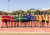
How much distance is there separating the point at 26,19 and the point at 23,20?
0.37 meters

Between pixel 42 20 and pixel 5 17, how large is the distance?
4.08m

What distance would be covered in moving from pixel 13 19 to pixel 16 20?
0.35 meters

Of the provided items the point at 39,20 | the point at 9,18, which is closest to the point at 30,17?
the point at 39,20

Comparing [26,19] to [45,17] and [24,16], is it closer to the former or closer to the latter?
[24,16]

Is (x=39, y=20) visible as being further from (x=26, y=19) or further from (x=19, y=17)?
(x=19, y=17)

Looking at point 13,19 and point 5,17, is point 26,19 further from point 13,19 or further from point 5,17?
point 5,17

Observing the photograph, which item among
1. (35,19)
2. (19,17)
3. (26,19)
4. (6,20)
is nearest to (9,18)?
(6,20)

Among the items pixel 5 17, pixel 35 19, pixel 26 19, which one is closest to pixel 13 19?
pixel 5 17

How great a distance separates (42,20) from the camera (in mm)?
8938

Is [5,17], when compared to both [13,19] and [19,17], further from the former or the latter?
[19,17]

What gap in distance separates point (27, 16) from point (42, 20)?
1713 mm

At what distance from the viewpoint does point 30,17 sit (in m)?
8.97

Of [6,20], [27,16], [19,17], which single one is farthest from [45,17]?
[6,20]

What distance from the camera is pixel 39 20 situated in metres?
8.91
